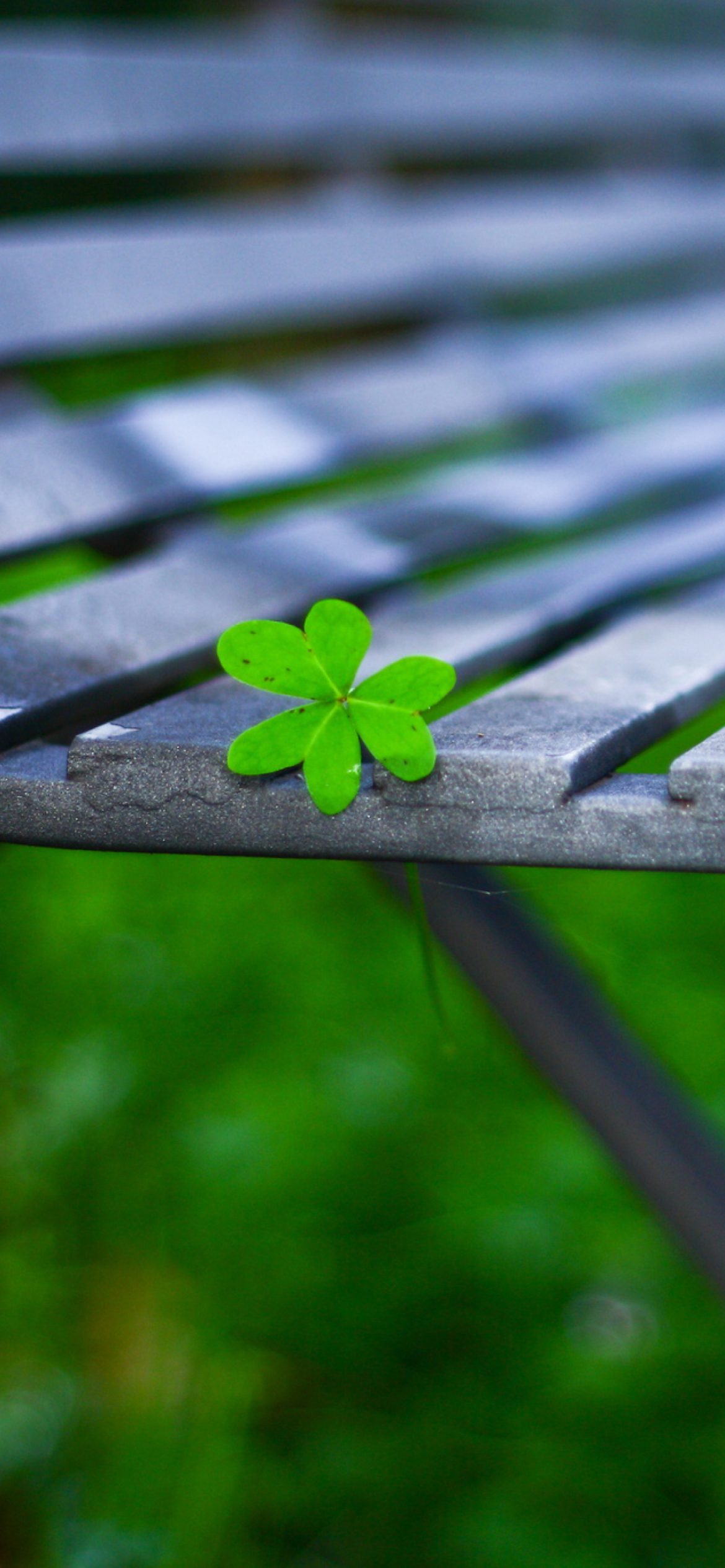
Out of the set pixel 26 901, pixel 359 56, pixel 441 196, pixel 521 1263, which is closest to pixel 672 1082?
pixel 521 1263

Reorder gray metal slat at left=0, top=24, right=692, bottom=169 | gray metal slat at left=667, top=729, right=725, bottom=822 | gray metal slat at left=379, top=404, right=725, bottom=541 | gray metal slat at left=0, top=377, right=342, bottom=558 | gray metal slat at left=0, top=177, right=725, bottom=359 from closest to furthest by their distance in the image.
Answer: gray metal slat at left=667, top=729, right=725, bottom=822
gray metal slat at left=0, top=377, right=342, bottom=558
gray metal slat at left=379, top=404, right=725, bottom=541
gray metal slat at left=0, top=177, right=725, bottom=359
gray metal slat at left=0, top=24, right=692, bottom=169

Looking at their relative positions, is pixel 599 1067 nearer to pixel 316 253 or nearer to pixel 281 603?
pixel 281 603

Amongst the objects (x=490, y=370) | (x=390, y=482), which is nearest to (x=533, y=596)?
(x=390, y=482)

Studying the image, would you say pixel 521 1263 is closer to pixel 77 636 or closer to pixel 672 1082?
pixel 672 1082

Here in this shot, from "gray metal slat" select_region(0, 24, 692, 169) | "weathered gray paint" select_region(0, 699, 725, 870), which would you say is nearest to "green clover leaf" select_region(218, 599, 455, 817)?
"weathered gray paint" select_region(0, 699, 725, 870)

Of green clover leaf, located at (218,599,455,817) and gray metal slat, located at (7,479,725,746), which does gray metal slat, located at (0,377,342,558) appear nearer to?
gray metal slat, located at (7,479,725,746)

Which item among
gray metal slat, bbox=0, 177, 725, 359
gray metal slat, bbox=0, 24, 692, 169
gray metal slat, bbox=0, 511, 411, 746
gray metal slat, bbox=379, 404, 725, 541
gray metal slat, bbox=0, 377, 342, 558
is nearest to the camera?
gray metal slat, bbox=0, 511, 411, 746

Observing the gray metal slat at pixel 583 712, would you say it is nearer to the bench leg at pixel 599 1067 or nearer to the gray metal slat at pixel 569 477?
the gray metal slat at pixel 569 477
